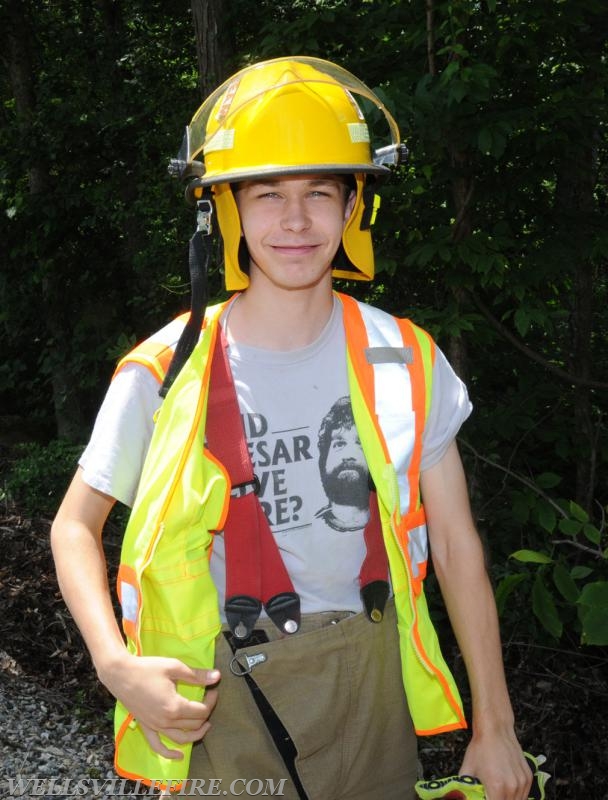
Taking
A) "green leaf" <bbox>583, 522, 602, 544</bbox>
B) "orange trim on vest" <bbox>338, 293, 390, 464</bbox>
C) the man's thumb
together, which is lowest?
"green leaf" <bbox>583, 522, 602, 544</bbox>

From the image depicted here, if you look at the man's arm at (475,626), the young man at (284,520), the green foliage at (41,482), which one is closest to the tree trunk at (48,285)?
the green foliage at (41,482)

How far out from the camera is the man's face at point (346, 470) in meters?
2.05

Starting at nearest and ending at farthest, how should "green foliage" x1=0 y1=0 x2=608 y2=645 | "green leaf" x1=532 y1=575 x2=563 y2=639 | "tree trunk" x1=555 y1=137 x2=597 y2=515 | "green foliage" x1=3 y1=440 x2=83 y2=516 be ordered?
"green leaf" x1=532 y1=575 x2=563 y2=639 < "green foliage" x1=0 y1=0 x2=608 y2=645 < "tree trunk" x1=555 y1=137 x2=597 y2=515 < "green foliage" x1=3 y1=440 x2=83 y2=516

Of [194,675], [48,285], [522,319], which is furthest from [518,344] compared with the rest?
[48,285]

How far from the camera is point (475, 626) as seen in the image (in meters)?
2.06

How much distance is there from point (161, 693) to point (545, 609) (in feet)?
5.85

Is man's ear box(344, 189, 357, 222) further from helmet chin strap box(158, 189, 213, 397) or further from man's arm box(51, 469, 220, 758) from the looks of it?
man's arm box(51, 469, 220, 758)

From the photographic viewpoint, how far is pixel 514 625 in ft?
16.3

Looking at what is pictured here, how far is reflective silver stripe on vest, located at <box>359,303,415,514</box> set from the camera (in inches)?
80.4

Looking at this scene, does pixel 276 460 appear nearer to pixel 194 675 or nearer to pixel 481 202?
pixel 194 675

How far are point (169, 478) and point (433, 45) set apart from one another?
3125 millimetres

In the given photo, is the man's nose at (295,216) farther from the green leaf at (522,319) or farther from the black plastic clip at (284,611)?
the green leaf at (522,319)

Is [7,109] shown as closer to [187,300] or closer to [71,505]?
[187,300]

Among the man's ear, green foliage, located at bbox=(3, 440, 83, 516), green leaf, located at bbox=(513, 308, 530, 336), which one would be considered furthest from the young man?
green foliage, located at bbox=(3, 440, 83, 516)
